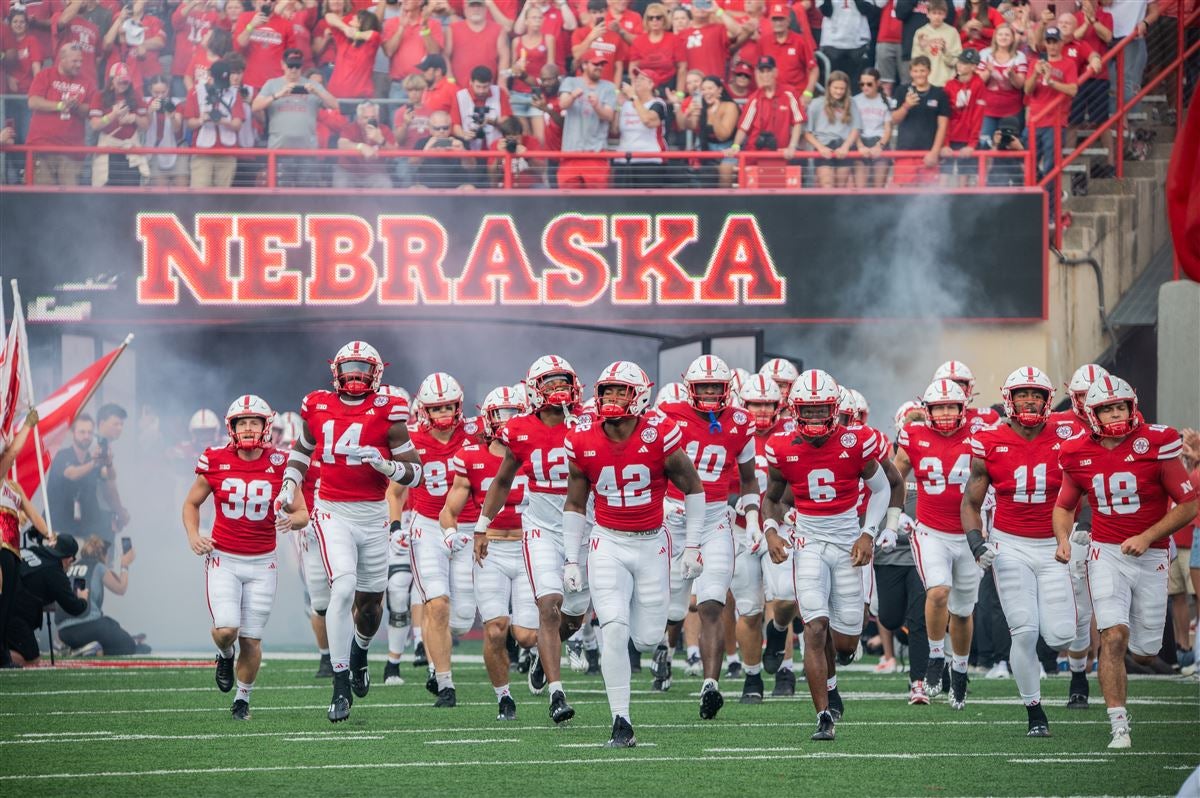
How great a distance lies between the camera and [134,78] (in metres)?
20.3

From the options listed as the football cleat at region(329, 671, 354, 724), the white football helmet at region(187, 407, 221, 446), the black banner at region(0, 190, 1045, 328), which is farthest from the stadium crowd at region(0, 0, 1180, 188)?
the football cleat at region(329, 671, 354, 724)

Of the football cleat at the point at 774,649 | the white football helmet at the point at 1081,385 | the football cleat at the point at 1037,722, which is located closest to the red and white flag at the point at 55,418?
the football cleat at the point at 774,649

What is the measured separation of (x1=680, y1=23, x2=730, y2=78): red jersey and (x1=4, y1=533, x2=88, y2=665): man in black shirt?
27.0 ft

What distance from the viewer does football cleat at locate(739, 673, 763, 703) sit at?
42.3 feet

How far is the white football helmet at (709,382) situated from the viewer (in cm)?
1279

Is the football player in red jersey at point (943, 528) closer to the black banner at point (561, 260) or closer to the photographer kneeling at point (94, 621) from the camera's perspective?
the black banner at point (561, 260)

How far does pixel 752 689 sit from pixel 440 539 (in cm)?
229

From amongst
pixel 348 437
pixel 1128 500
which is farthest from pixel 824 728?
pixel 348 437

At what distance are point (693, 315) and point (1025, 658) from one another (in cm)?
930

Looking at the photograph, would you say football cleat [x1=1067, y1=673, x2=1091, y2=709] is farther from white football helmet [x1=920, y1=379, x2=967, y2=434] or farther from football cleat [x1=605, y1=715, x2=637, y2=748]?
football cleat [x1=605, y1=715, x2=637, y2=748]

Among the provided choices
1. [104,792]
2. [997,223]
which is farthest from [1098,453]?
[997,223]

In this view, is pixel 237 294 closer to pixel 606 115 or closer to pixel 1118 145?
pixel 606 115

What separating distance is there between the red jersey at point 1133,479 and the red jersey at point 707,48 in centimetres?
1061

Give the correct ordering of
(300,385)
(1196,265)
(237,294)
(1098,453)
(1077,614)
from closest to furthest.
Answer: (1196,265)
(1098,453)
(1077,614)
(237,294)
(300,385)
